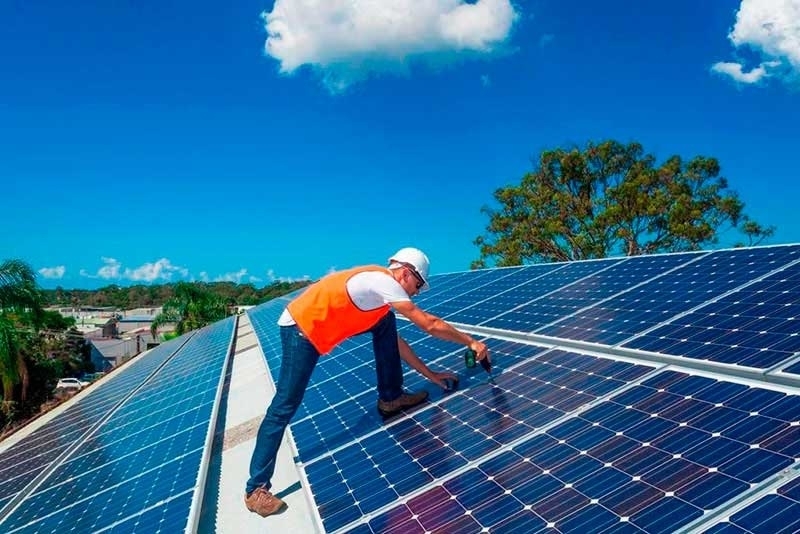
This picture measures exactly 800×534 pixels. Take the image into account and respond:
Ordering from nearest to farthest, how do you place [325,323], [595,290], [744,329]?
1. [325,323]
2. [744,329]
3. [595,290]

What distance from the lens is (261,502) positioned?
5750 mm

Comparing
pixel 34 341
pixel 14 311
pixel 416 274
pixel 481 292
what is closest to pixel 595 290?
pixel 481 292

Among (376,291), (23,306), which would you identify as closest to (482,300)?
(376,291)

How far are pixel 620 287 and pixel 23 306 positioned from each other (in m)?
32.4

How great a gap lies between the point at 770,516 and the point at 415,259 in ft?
11.6

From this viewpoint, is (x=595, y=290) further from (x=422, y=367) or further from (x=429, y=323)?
(x=429, y=323)

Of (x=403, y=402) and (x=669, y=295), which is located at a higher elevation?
(x=669, y=295)

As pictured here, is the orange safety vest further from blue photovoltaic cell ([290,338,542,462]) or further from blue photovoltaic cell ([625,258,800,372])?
blue photovoltaic cell ([625,258,800,372])

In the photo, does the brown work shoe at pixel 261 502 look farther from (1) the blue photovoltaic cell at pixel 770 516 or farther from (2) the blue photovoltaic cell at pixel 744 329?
(1) the blue photovoltaic cell at pixel 770 516

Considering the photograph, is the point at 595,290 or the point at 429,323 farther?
the point at 595,290

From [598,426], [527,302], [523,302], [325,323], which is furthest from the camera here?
[523,302]

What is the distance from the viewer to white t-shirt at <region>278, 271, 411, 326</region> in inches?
211

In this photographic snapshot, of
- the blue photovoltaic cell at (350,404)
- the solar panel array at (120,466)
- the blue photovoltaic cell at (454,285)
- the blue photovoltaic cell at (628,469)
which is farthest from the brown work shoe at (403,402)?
the blue photovoltaic cell at (454,285)

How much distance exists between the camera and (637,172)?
41.2m
